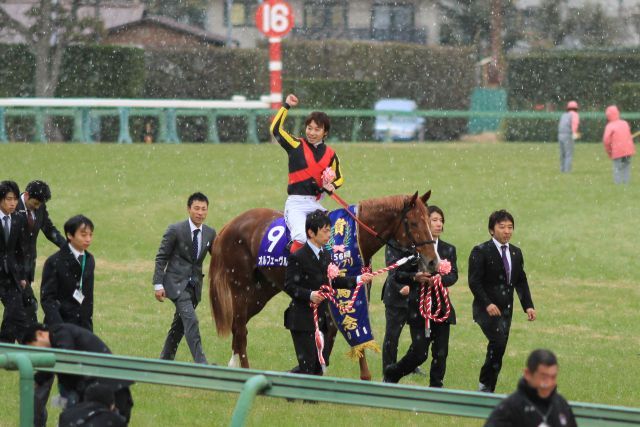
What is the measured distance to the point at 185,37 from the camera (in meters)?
47.7

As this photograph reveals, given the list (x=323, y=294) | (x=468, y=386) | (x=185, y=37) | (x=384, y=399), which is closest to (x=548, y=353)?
(x=384, y=399)

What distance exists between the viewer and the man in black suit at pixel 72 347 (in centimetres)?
682

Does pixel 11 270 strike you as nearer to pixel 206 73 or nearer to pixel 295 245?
pixel 295 245

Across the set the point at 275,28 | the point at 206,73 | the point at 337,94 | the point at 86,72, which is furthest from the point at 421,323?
the point at 206,73

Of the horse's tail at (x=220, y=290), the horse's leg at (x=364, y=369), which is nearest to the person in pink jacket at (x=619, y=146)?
the horse's tail at (x=220, y=290)

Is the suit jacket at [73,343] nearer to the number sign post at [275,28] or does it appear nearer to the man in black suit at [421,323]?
the man in black suit at [421,323]

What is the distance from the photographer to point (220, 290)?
39.1ft

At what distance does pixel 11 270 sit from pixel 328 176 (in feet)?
8.40

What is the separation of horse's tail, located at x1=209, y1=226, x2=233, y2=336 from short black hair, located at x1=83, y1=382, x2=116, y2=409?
5.42 m

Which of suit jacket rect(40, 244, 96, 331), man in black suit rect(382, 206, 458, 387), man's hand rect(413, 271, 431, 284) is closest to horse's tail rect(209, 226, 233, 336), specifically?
man in black suit rect(382, 206, 458, 387)

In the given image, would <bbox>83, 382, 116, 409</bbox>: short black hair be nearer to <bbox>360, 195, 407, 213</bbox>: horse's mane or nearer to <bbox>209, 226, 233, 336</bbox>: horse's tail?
<bbox>360, 195, 407, 213</bbox>: horse's mane

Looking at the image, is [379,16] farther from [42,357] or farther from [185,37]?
[42,357]

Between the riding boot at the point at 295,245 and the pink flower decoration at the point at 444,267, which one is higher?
the riding boot at the point at 295,245

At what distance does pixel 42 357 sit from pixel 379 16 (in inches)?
1768
